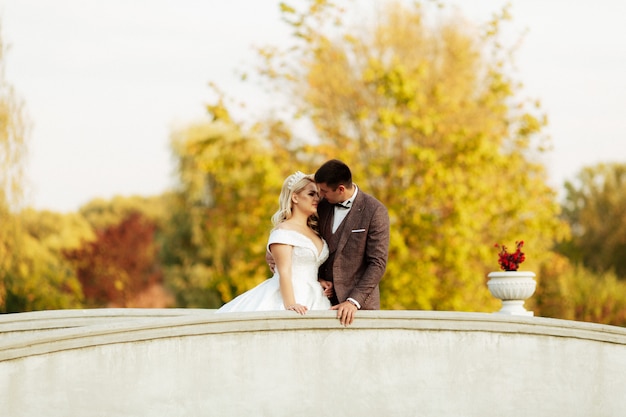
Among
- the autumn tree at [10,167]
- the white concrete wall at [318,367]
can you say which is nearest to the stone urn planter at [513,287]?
the white concrete wall at [318,367]

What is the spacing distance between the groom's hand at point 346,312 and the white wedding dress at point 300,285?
34cm

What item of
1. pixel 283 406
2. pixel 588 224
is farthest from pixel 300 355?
pixel 588 224

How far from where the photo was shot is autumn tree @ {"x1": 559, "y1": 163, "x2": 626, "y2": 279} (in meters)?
36.1

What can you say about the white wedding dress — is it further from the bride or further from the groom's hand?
the groom's hand

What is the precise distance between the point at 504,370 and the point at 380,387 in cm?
102

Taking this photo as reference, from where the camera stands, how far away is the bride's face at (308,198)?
7312mm

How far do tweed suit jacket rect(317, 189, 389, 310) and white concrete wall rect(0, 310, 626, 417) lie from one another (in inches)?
9.4

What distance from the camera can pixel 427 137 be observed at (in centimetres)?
1862

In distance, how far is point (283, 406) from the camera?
7117mm

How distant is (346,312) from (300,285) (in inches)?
19.1

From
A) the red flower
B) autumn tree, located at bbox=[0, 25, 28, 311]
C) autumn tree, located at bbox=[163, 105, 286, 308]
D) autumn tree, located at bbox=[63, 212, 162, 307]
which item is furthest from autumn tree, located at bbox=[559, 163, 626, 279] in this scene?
the red flower

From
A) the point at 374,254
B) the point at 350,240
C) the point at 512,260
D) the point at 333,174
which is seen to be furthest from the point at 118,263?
the point at 333,174

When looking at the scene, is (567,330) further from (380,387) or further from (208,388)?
(208,388)

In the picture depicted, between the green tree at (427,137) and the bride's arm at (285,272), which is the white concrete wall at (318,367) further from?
the green tree at (427,137)
